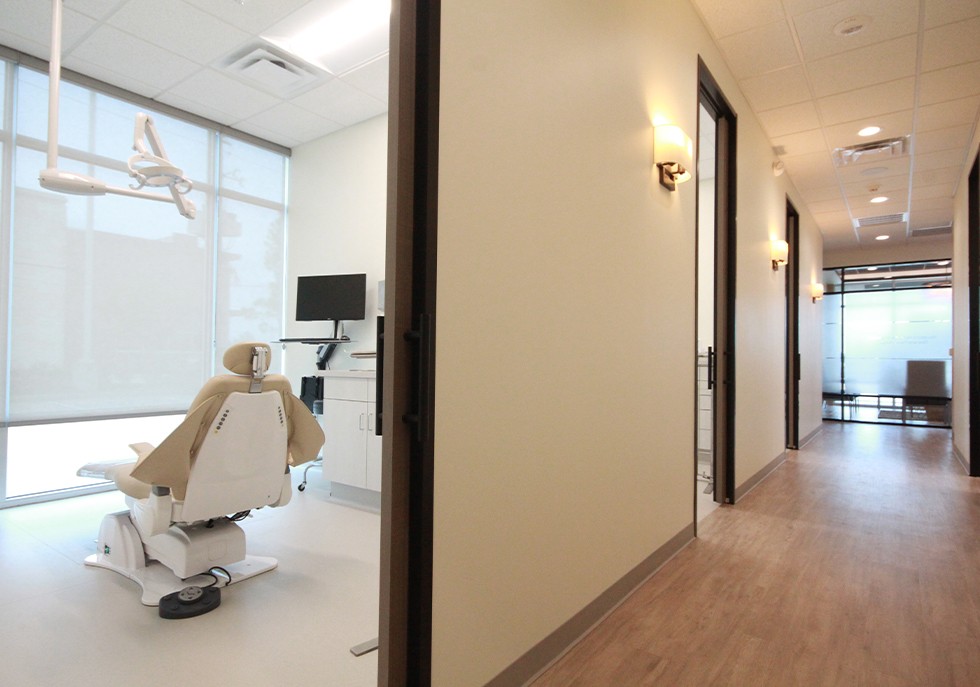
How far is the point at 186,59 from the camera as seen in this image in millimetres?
4113

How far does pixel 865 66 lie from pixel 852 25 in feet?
2.04

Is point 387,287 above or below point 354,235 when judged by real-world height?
below

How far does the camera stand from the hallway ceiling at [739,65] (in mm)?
3441

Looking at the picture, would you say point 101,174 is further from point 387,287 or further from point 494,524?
point 494,524

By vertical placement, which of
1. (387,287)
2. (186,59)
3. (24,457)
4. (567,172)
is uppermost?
(186,59)

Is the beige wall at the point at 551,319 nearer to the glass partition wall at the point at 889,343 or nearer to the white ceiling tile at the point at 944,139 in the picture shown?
the white ceiling tile at the point at 944,139

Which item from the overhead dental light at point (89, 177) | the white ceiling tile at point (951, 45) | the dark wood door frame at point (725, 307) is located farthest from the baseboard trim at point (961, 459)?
the overhead dental light at point (89, 177)

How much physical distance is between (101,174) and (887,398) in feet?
39.6

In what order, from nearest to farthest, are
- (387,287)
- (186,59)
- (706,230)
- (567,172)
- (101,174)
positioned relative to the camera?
1. (387,287)
2. (567,172)
3. (186,59)
4. (101,174)
5. (706,230)

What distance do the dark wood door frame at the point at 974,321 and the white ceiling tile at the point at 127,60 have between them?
7010 mm

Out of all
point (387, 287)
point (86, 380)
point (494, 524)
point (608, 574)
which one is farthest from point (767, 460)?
point (86, 380)

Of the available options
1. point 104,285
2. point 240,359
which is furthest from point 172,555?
point 104,285

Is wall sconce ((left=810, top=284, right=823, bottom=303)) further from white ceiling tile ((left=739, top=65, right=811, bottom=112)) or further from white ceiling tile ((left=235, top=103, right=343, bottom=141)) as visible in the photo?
white ceiling tile ((left=235, top=103, right=343, bottom=141))

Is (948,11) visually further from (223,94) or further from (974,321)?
(223,94)
